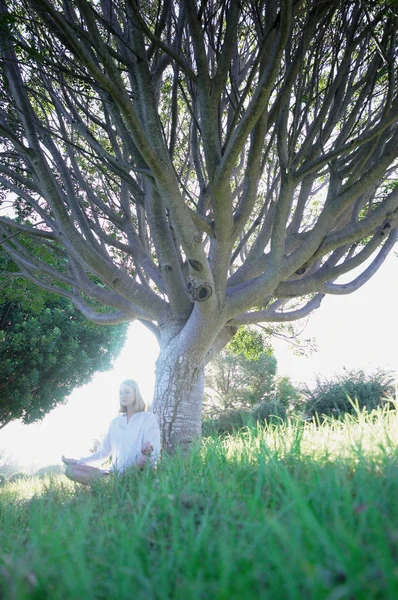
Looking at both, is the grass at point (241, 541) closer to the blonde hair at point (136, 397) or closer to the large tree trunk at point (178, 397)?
the blonde hair at point (136, 397)

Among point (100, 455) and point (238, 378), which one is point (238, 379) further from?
point (100, 455)

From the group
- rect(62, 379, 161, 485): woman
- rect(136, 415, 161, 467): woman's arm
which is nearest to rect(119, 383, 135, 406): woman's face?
rect(62, 379, 161, 485): woman

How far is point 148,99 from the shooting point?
4.78m

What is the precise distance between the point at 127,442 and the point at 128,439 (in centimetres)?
3

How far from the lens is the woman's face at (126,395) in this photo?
511 cm

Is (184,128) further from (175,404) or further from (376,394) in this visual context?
(376,394)

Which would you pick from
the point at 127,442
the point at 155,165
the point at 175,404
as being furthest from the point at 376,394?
the point at 155,165

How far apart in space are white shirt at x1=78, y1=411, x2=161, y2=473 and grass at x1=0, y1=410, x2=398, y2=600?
180 centimetres

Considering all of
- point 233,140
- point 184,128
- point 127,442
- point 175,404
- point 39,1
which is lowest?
point 127,442

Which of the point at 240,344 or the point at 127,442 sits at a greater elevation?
the point at 240,344

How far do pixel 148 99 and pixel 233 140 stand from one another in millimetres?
1089

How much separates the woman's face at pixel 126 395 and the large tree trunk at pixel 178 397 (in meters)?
0.80

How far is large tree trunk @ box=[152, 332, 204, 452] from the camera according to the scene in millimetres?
5746

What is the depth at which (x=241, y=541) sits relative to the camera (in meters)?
1.61
